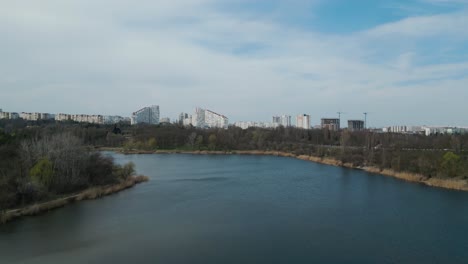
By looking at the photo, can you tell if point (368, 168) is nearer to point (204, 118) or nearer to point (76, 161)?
point (76, 161)

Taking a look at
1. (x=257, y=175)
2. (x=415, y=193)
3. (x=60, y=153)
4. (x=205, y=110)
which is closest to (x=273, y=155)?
(x=257, y=175)

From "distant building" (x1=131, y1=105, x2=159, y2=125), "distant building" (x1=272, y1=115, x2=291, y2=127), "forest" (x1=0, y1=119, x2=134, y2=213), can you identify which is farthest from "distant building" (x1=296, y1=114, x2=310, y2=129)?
"forest" (x1=0, y1=119, x2=134, y2=213)

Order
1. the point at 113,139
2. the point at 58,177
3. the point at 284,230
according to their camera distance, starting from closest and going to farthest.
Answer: the point at 284,230, the point at 58,177, the point at 113,139

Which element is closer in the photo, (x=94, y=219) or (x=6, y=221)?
(x=6, y=221)

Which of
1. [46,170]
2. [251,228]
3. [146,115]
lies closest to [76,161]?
[46,170]

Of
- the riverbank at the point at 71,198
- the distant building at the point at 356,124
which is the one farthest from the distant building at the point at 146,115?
the riverbank at the point at 71,198

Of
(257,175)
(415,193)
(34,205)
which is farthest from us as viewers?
(257,175)

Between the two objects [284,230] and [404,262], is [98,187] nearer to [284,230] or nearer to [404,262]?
[284,230]

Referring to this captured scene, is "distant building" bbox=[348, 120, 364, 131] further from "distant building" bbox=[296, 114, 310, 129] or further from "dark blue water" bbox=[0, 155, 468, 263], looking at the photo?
"dark blue water" bbox=[0, 155, 468, 263]
